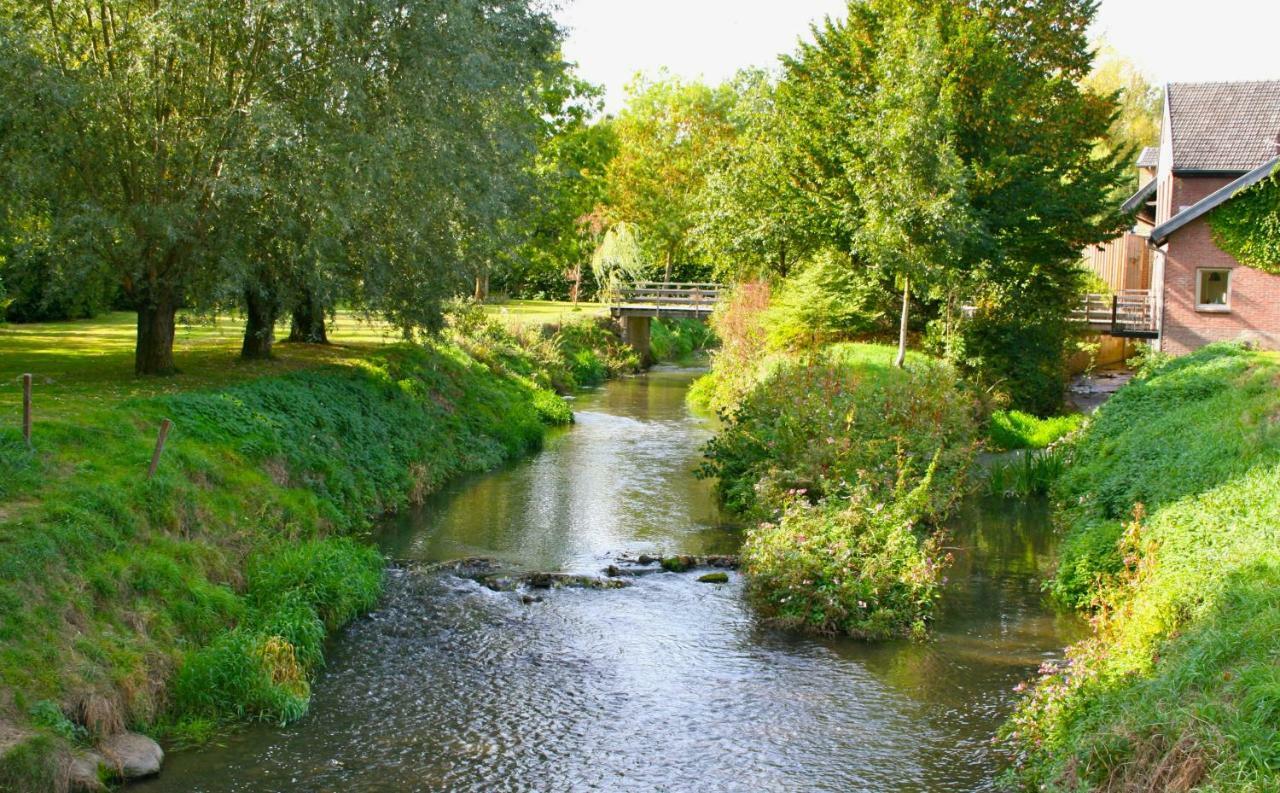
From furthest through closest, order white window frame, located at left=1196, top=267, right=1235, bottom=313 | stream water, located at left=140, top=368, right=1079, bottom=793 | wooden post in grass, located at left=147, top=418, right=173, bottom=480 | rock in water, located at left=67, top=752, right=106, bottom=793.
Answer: white window frame, located at left=1196, top=267, right=1235, bottom=313 → wooden post in grass, located at left=147, top=418, right=173, bottom=480 → stream water, located at left=140, top=368, right=1079, bottom=793 → rock in water, located at left=67, top=752, right=106, bottom=793

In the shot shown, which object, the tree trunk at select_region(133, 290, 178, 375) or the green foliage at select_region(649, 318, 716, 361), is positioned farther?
the green foliage at select_region(649, 318, 716, 361)

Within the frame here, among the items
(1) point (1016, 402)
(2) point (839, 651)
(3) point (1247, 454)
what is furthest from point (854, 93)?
(2) point (839, 651)

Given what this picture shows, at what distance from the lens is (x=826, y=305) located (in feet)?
109

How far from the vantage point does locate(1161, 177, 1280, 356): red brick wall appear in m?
32.5

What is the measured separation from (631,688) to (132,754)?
4.84 metres

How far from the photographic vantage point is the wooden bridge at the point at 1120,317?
1369 inches

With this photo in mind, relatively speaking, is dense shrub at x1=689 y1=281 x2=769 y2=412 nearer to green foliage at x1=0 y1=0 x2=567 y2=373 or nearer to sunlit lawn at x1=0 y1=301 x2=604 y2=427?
sunlit lawn at x1=0 y1=301 x2=604 y2=427

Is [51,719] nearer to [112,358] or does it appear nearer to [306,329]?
[112,358]

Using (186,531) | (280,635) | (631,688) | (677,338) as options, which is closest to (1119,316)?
(677,338)

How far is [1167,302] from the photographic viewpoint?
3362cm

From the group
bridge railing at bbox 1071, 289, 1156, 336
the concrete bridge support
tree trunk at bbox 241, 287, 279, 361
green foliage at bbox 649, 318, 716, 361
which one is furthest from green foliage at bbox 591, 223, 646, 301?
tree trunk at bbox 241, 287, 279, 361

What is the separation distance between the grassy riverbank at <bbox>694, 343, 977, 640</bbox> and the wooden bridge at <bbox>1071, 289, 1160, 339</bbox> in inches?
419

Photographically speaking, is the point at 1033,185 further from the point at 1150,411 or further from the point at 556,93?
the point at 556,93

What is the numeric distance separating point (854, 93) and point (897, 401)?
46.7 feet
